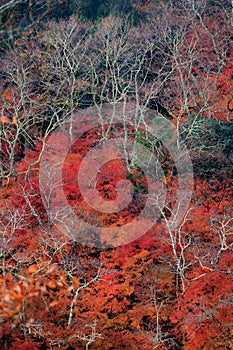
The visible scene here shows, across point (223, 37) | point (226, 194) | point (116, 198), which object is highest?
point (223, 37)

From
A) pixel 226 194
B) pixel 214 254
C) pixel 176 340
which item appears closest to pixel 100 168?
pixel 226 194

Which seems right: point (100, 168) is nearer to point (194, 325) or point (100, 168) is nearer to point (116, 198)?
point (116, 198)

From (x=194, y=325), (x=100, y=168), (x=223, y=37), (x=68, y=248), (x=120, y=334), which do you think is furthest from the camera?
(x=223, y=37)

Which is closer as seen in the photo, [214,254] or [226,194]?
[214,254]

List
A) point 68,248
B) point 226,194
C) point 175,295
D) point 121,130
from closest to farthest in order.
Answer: point 175,295 < point 68,248 < point 226,194 < point 121,130

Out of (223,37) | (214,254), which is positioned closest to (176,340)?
(214,254)

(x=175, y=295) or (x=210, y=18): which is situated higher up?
(x=210, y=18)

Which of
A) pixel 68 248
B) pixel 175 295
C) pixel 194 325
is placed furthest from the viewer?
pixel 68 248

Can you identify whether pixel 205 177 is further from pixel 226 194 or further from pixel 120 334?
pixel 120 334

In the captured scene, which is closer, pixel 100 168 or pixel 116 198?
pixel 116 198
